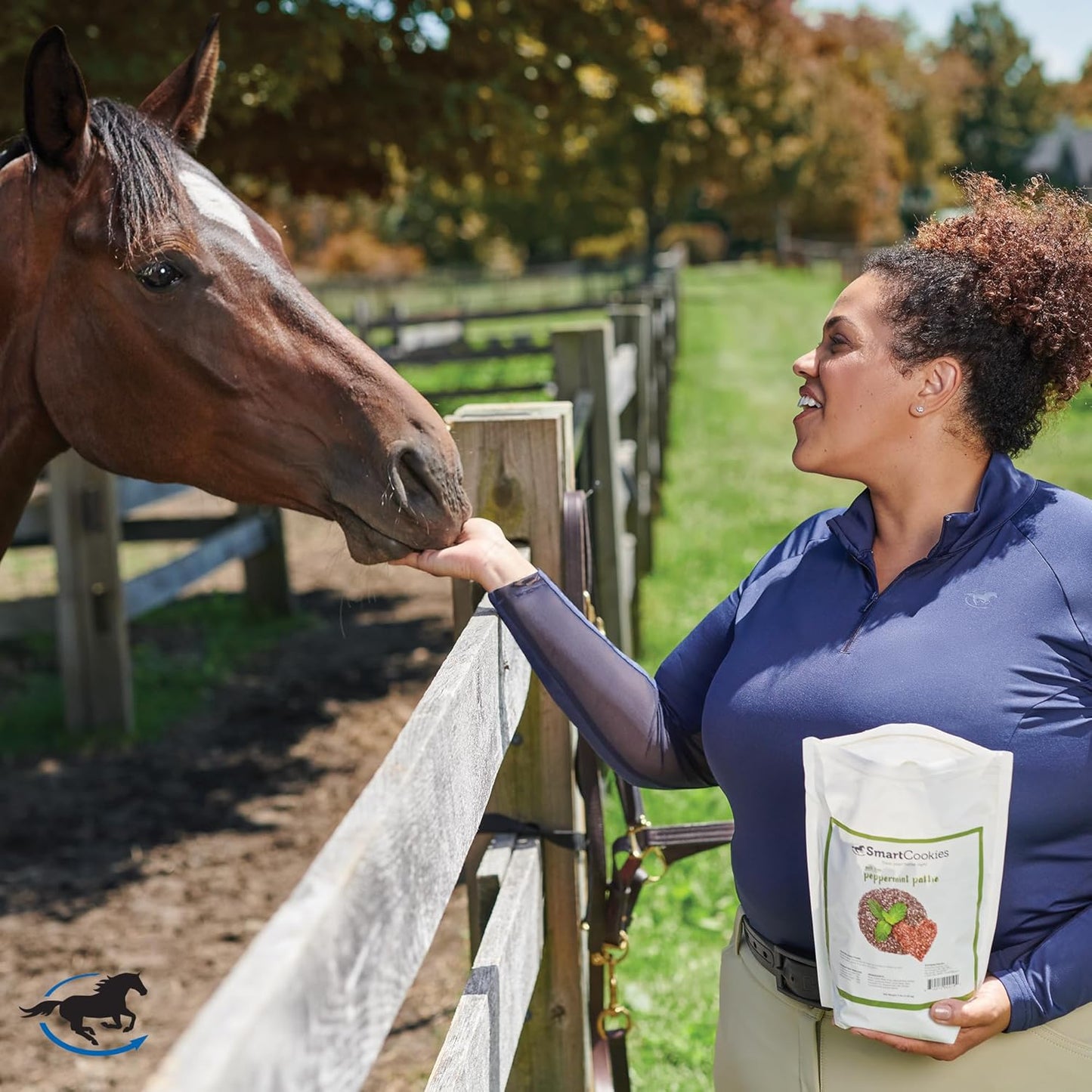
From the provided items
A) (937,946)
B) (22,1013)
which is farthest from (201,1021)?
(22,1013)

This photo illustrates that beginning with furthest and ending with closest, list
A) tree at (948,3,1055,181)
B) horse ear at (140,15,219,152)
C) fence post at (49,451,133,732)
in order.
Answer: tree at (948,3,1055,181)
fence post at (49,451,133,732)
horse ear at (140,15,219,152)

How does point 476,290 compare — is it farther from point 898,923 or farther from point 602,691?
point 898,923

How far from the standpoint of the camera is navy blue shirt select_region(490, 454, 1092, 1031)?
1.51 meters

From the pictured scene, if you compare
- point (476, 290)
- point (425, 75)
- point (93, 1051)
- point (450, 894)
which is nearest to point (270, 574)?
point (425, 75)

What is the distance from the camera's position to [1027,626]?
1547 millimetres

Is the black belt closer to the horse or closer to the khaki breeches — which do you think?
the khaki breeches

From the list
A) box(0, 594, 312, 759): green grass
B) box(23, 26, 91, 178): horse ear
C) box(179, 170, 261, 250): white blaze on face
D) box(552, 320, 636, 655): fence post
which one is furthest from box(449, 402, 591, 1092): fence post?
box(0, 594, 312, 759): green grass

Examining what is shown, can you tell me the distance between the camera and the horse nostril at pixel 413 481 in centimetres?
202

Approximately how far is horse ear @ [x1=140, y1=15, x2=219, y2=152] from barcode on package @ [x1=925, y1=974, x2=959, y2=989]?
221 centimetres

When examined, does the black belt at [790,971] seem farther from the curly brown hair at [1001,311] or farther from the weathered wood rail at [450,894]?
the curly brown hair at [1001,311]

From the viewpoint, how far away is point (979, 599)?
158 cm

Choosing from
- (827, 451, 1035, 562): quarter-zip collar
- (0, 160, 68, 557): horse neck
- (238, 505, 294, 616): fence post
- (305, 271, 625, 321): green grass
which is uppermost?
(305, 271, 625, 321): green grass

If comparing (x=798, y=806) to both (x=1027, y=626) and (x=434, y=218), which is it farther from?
(x=434, y=218)

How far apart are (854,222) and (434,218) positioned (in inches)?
729
